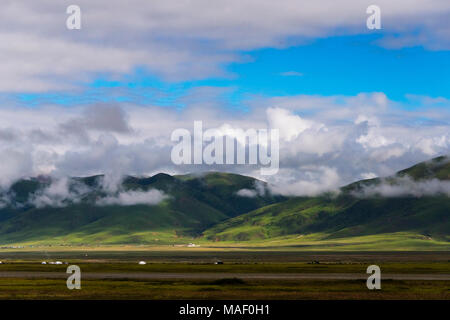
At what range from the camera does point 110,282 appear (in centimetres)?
11294
